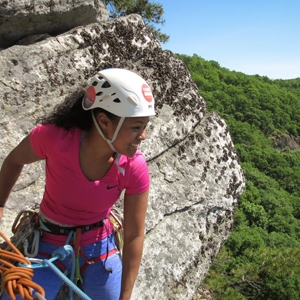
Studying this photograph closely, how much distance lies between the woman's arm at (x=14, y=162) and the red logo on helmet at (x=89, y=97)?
1.46 ft

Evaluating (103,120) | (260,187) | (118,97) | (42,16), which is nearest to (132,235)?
(103,120)

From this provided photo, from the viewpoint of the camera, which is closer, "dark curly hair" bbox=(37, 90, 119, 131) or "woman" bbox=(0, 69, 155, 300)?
"woman" bbox=(0, 69, 155, 300)

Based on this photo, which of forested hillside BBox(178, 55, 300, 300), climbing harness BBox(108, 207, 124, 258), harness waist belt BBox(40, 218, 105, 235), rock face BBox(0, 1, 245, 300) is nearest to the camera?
harness waist belt BBox(40, 218, 105, 235)

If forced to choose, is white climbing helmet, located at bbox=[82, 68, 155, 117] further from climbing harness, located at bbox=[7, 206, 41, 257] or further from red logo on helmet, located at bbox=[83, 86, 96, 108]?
climbing harness, located at bbox=[7, 206, 41, 257]

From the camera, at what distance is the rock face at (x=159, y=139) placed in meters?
3.64

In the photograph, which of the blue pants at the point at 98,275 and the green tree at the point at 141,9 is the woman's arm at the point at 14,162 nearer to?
the blue pants at the point at 98,275

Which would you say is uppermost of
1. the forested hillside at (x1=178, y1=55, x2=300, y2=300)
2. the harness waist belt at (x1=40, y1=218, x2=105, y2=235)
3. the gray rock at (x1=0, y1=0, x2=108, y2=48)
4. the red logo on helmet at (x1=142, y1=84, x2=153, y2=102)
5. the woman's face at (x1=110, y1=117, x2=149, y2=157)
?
the gray rock at (x1=0, y1=0, x2=108, y2=48)

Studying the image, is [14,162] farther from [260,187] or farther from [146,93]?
[260,187]

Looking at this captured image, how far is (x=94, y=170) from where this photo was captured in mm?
2482

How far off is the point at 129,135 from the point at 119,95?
24cm

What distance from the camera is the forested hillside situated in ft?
69.0

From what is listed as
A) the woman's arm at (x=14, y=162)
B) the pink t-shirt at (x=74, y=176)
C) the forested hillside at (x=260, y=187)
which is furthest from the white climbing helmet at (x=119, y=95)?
the forested hillside at (x=260, y=187)

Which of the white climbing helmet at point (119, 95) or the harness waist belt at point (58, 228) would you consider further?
the harness waist belt at point (58, 228)

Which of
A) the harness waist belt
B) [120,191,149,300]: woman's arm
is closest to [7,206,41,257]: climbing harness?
the harness waist belt
